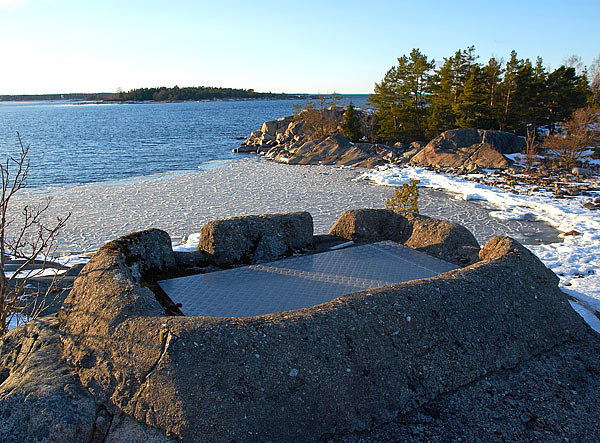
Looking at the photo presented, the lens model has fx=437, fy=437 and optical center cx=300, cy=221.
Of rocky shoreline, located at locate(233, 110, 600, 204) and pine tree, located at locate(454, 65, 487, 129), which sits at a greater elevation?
pine tree, located at locate(454, 65, 487, 129)

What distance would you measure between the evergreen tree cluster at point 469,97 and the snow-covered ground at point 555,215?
9684 mm

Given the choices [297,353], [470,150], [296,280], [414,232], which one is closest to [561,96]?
[470,150]

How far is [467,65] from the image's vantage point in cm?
2947

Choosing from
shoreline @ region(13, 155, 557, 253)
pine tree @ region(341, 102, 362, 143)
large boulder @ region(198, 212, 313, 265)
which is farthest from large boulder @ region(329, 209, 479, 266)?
pine tree @ region(341, 102, 362, 143)

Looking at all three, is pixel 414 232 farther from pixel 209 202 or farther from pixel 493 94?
pixel 493 94

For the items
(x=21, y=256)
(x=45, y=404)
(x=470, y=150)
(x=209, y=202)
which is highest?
(x=21, y=256)

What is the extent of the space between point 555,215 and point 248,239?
34.9 feet

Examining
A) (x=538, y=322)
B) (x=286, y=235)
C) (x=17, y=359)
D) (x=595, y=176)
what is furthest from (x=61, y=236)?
(x=595, y=176)

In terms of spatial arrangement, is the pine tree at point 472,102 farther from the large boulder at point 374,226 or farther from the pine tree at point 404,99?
the large boulder at point 374,226

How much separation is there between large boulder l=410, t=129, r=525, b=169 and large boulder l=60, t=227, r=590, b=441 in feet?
64.6

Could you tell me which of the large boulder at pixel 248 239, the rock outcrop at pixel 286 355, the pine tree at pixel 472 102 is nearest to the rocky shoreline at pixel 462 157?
the pine tree at pixel 472 102

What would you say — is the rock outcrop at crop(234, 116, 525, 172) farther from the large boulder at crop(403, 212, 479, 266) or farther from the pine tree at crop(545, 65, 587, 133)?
the large boulder at crop(403, 212, 479, 266)

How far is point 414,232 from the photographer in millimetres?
6699

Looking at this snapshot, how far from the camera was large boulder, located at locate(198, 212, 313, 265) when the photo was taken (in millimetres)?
6020
